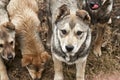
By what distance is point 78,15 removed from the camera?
7.24 meters

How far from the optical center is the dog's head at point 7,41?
7.54 m

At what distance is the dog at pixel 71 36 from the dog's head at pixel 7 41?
92 cm

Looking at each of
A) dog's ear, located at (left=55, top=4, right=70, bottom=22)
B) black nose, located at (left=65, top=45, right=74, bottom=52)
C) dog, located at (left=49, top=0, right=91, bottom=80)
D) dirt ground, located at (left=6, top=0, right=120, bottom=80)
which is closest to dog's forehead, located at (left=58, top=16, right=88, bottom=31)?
dog, located at (left=49, top=0, right=91, bottom=80)

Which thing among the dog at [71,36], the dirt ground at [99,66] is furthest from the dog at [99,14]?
the dog at [71,36]

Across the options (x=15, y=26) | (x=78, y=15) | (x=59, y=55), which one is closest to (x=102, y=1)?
(x=78, y=15)

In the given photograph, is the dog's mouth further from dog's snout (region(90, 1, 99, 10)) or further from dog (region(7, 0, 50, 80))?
dog (region(7, 0, 50, 80))

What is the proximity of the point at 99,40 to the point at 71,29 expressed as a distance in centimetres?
174

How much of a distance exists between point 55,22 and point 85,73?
5.42 feet

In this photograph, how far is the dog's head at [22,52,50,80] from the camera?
7.58m

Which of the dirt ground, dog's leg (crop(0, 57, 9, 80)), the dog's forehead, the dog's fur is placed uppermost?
the dog's forehead

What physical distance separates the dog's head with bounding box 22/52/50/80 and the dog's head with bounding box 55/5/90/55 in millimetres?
589

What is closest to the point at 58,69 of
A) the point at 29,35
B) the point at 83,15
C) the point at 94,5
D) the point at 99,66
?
the point at 29,35

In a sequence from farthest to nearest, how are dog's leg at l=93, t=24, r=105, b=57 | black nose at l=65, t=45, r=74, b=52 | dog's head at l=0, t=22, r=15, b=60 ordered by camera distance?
1. dog's leg at l=93, t=24, r=105, b=57
2. dog's head at l=0, t=22, r=15, b=60
3. black nose at l=65, t=45, r=74, b=52

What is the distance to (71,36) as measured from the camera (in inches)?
278
